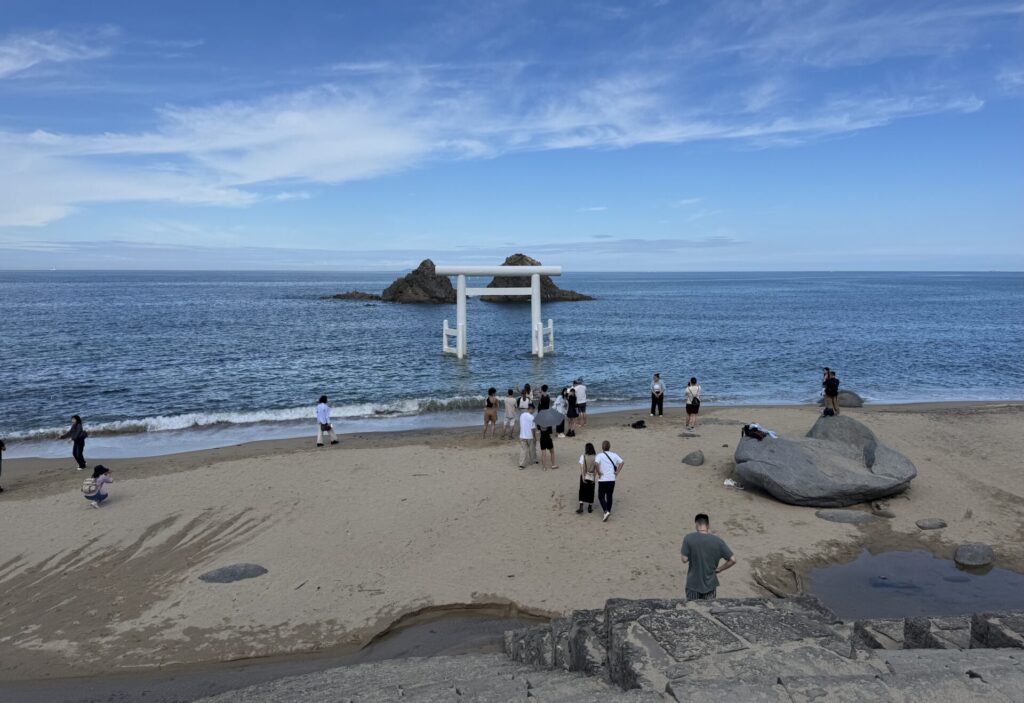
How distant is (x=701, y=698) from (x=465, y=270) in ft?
107

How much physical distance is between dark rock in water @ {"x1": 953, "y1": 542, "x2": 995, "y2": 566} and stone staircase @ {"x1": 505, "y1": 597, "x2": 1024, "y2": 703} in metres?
3.78

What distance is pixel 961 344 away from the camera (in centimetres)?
4166

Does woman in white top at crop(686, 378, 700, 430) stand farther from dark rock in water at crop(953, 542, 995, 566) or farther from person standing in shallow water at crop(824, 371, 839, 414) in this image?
dark rock in water at crop(953, 542, 995, 566)

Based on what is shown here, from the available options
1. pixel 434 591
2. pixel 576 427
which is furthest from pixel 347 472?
pixel 576 427

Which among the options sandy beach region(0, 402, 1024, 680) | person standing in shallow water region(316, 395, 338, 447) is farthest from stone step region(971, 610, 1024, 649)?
person standing in shallow water region(316, 395, 338, 447)

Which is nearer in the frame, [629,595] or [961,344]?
[629,595]

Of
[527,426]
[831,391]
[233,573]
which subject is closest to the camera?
[233,573]

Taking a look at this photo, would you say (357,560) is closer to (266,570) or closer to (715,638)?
(266,570)

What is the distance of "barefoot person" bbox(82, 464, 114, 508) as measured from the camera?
474 inches

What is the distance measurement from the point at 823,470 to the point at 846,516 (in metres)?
0.95

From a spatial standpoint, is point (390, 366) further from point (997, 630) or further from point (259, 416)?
point (997, 630)

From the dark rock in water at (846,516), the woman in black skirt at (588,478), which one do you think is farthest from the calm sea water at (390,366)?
the dark rock in water at (846,516)

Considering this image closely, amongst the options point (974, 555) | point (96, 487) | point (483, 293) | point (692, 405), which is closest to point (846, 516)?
point (974, 555)

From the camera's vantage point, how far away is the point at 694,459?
46.4ft
